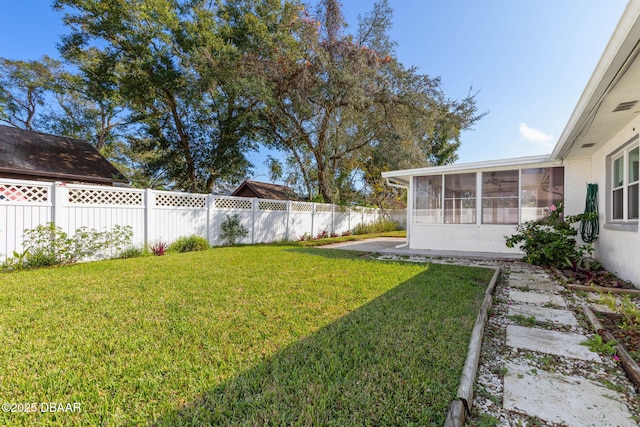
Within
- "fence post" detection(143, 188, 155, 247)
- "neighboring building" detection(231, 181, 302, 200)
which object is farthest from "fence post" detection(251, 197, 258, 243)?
"neighboring building" detection(231, 181, 302, 200)

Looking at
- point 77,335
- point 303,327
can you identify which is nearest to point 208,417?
point 303,327

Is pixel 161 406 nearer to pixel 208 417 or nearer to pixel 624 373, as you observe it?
pixel 208 417

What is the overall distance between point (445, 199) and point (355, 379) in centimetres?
797

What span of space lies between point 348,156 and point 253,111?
19.1 feet

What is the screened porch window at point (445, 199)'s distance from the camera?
8516mm

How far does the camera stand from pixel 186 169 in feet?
51.3

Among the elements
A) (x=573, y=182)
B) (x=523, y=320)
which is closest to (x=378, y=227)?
(x=573, y=182)

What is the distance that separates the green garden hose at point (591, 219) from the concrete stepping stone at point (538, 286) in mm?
2189

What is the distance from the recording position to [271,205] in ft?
36.3

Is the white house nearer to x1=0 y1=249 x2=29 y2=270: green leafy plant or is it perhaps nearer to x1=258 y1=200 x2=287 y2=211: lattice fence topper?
x1=258 y1=200 x2=287 y2=211: lattice fence topper

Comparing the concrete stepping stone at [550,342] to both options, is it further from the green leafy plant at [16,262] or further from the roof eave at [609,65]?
the green leafy plant at [16,262]

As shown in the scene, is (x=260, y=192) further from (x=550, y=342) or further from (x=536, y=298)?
(x=550, y=342)

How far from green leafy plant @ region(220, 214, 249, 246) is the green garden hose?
912 centimetres

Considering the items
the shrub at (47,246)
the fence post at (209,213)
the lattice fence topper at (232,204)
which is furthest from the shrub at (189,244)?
the shrub at (47,246)
